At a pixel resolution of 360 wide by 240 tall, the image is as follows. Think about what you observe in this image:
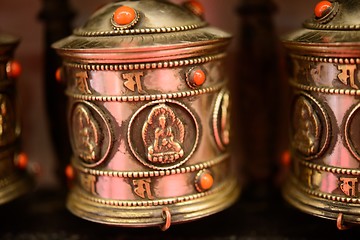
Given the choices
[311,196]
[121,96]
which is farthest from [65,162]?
[311,196]

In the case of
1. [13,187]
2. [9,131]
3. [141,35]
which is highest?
[141,35]

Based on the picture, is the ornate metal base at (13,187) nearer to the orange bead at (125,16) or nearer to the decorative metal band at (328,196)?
the orange bead at (125,16)

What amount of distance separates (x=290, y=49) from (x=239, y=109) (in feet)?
0.84

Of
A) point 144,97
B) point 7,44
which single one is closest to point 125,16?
point 144,97

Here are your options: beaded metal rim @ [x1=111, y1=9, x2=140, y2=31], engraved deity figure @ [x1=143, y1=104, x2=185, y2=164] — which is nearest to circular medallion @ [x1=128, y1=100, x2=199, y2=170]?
engraved deity figure @ [x1=143, y1=104, x2=185, y2=164]

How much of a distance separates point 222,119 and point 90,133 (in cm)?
23

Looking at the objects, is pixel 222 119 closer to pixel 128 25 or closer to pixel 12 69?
pixel 128 25

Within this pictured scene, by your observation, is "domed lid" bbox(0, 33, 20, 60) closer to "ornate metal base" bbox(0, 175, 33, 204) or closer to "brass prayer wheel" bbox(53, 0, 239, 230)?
"brass prayer wheel" bbox(53, 0, 239, 230)

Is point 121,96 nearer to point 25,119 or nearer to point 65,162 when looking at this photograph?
point 65,162

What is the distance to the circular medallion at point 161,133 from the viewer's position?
87cm

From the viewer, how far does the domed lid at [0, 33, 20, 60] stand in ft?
3.12

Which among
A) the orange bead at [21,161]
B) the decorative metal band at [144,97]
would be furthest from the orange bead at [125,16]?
the orange bead at [21,161]

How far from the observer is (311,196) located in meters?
0.92

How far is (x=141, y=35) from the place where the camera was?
87 centimetres
